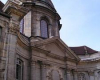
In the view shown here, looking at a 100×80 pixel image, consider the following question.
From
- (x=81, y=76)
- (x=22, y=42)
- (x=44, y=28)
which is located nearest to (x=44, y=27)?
(x=44, y=28)

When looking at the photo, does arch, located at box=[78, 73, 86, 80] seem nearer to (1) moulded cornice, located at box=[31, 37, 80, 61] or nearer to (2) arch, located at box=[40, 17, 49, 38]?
(1) moulded cornice, located at box=[31, 37, 80, 61]

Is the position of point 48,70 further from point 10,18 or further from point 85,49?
point 85,49

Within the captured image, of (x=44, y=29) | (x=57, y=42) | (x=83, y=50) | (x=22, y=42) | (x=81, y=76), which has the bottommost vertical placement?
(x=81, y=76)

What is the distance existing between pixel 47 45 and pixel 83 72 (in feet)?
27.2

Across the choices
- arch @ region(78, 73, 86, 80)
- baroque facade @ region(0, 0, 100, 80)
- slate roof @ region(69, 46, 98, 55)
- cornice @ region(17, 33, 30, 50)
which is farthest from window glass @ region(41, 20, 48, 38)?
arch @ region(78, 73, 86, 80)

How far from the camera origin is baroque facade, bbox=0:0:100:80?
51.5 feet

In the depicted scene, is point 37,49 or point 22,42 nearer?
point 22,42

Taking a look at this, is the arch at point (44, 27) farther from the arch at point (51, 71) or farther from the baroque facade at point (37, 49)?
the arch at point (51, 71)

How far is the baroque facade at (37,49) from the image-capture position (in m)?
15.7

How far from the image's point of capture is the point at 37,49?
21.0 metres

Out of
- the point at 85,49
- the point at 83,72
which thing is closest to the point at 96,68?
the point at 83,72

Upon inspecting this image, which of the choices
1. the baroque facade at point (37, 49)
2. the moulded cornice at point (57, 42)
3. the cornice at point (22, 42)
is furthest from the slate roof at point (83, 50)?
the cornice at point (22, 42)

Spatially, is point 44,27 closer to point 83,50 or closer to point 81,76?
point 83,50

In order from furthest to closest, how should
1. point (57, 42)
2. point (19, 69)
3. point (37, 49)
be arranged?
1. point (57, 42)
2. point (37, 49)
3. point (19, 69)
